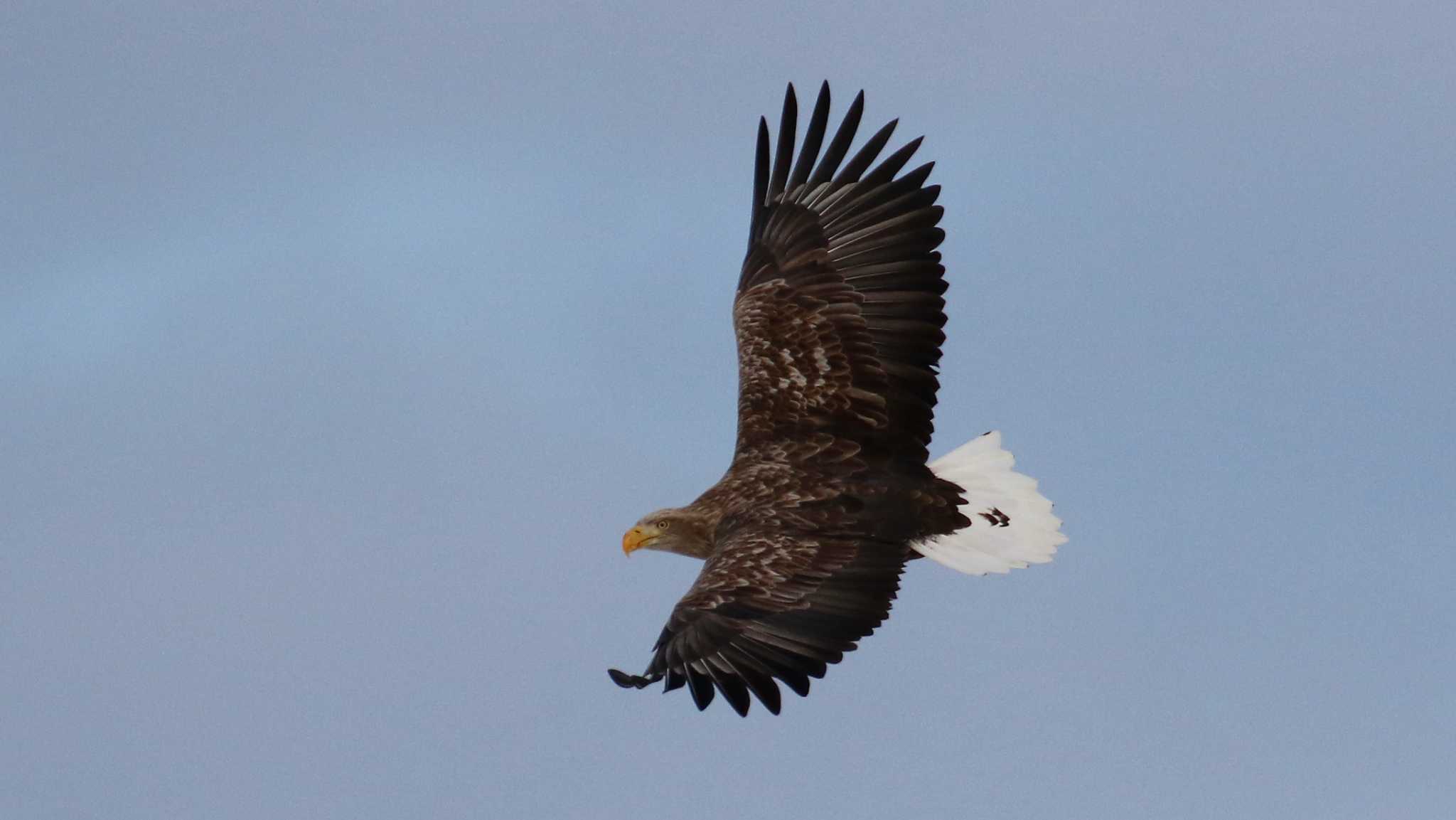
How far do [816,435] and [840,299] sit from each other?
963 millimetres

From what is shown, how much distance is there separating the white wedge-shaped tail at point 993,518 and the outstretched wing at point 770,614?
706 millimetres

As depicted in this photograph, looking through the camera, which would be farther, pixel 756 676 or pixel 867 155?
pixel 867 155

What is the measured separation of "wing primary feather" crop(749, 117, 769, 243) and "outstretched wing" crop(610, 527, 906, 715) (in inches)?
90.8

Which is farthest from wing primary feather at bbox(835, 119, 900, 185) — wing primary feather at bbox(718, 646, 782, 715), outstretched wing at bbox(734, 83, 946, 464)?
wing primary feather at bbox(718, 646, 782, 715)

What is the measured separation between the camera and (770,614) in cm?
1045

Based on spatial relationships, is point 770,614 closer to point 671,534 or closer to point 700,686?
point 700,686

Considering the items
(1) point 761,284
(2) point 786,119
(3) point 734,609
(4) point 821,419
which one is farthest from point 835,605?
(2) point 786,119

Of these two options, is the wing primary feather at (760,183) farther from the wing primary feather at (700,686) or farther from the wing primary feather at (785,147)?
the wing primary feather at (700,686)

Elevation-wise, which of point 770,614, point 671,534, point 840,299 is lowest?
point 770,614

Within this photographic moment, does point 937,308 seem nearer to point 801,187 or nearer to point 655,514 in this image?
point 801,187

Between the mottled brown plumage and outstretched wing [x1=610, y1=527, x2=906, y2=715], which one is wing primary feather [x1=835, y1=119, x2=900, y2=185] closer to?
the mottled brown plumage

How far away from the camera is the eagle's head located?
11.8 meters

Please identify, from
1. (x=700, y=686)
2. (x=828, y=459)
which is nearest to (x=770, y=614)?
(x=700, y=686)

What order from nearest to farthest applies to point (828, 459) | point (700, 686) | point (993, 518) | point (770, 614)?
point (700, 686)
point (770, 614)
point (828, 459)
point (993, 518)
